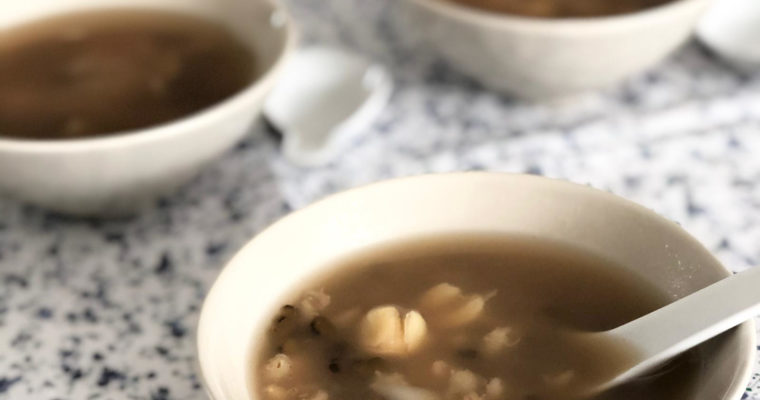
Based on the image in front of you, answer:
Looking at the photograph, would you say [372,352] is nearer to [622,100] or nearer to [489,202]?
[489,202]

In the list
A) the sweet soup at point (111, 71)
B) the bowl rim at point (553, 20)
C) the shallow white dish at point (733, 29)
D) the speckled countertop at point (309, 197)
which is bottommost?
the speckled countertop at point (309, 197)

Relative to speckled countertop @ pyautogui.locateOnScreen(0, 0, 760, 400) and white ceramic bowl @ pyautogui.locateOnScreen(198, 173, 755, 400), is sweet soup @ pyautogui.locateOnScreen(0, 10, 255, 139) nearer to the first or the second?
speckled countertop @ pyautogui.locateOnScreen(0, 0, 760, 400)

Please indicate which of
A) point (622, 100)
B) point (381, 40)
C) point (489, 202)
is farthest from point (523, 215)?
point (381, 40)

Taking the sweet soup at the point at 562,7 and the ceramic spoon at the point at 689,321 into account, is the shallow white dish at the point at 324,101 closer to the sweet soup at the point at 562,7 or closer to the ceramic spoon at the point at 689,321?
the sweet soup at the point at 562,7

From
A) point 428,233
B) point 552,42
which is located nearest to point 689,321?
point 428,233

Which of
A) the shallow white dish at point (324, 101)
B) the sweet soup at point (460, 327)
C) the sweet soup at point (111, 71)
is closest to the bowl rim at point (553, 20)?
the shallow white dish at point (324, 101)

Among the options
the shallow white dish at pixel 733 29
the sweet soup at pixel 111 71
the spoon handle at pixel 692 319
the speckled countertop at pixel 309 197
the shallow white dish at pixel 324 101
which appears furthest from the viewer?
the shallow white dish at pixel 733 29
